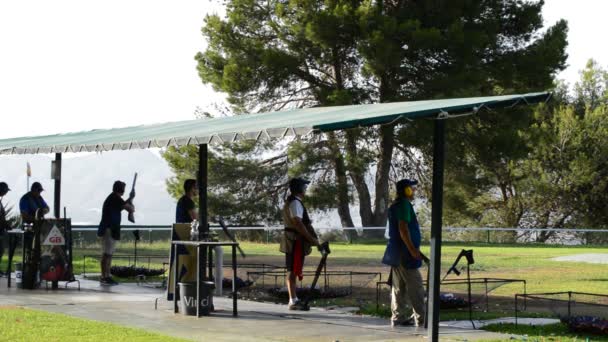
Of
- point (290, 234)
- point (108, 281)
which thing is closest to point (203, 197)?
point (290, 234)

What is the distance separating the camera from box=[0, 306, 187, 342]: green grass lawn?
462 inches

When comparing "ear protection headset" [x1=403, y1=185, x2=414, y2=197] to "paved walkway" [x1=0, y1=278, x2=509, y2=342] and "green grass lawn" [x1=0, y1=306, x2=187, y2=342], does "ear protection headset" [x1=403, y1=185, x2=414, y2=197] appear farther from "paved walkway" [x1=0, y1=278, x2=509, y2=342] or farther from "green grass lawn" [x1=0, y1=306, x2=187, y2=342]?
"green grass lawn" [x1=0, y1=306, x2=187, y2=342]

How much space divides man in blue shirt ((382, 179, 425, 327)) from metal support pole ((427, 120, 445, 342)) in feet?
4.29

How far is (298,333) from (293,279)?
2.56 meters

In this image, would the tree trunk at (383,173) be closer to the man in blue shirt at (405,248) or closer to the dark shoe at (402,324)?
the dark shoe at (402,324)

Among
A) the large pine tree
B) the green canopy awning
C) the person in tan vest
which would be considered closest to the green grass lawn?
the green canopy awning

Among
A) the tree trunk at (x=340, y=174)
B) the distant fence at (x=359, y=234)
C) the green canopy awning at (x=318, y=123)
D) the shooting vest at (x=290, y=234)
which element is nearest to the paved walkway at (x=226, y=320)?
the shooting vest at (x=290, y=234)

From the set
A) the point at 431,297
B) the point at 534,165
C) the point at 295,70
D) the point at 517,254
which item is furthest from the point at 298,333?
the point at 534,165

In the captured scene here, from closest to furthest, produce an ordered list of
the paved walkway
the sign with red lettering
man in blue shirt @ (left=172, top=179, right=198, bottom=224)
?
1. the paved walkway
2. man in blue shirt @ (left=172, top=179, right=198, bottom=224)
3. the sign with red lettering

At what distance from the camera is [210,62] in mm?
45938

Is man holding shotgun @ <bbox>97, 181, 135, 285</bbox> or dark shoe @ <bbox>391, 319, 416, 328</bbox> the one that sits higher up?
man holding shotgun @ <bbox>97, 181, 135, 285</bbox>

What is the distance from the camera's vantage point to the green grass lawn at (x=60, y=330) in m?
11.7

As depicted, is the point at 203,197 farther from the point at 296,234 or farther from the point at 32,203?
the point at 32,203

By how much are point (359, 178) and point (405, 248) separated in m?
32.2
